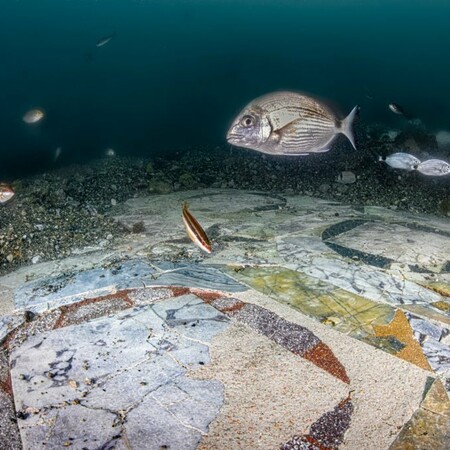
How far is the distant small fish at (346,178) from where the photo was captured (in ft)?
30.9

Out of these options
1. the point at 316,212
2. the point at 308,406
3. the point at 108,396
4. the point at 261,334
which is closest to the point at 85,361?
the point at 108,396

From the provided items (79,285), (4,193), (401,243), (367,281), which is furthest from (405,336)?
(4,193)

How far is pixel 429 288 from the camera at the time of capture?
4059 mm

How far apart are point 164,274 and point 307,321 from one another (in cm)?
161

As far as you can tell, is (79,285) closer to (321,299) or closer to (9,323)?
(9,323)

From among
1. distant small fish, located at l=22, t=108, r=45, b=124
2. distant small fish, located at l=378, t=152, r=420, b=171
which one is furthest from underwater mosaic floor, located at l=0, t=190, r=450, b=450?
distant small fish, located at l=22, t=108, r=45, b=124

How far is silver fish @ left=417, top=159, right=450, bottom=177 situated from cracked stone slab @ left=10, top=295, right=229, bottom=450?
16.2 ft

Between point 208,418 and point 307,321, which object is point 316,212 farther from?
point 208,418

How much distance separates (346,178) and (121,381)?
8.02 metres

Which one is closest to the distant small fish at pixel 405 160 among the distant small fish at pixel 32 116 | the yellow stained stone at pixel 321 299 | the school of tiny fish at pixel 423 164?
the school of tiny fish at pixel 423 164

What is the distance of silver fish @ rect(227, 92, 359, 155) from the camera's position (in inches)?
130

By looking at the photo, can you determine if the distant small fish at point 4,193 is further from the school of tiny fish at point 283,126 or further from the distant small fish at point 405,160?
the distant small fish at point 405,160

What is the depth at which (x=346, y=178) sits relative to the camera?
31.1 feet

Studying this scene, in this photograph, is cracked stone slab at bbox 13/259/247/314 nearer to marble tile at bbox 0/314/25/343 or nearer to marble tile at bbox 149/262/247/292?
marble tile at bbox 149/262/247/292
